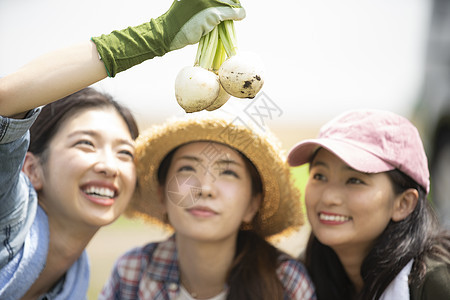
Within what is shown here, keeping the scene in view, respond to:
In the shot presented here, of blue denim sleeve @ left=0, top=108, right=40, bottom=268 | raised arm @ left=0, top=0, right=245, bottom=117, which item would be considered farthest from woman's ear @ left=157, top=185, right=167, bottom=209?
raised arm @ left=0, top=0, right=245, bottom=117

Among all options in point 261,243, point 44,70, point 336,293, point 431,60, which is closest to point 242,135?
point 261,243

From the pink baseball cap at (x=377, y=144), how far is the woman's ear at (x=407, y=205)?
0.07 meters

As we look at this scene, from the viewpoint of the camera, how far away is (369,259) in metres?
2.14

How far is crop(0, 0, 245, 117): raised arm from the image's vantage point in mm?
1260

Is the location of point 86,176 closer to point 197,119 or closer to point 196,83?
point 197,119

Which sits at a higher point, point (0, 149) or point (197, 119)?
point (0, 149)

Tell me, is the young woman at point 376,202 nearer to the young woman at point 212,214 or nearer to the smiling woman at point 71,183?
the young woman at point 212,214

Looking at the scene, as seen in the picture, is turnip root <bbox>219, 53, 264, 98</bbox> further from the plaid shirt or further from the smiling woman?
the plaid shirt

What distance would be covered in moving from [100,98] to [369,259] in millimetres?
1455

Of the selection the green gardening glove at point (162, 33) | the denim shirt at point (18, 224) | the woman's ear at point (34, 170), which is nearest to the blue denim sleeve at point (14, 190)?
the denim shirt at point (18, 224)

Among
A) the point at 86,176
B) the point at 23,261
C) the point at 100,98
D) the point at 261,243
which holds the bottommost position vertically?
the point at 261,243

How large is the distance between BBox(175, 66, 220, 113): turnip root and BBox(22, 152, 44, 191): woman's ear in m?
1.10

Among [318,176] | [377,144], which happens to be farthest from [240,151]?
[377,144]

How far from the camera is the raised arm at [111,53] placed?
1.26m
